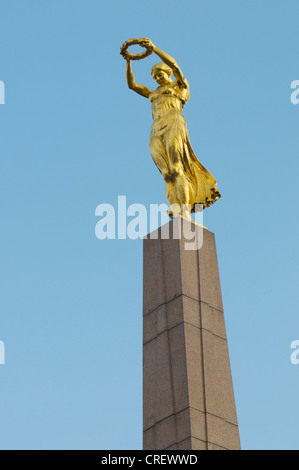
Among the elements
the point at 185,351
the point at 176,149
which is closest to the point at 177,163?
the point at 176,149

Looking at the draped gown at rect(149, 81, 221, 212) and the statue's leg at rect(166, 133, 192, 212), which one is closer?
the statue's leg at rect(166, 133, 192, 212)

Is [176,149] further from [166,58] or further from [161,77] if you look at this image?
[166,58]

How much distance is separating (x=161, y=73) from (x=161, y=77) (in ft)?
0.27

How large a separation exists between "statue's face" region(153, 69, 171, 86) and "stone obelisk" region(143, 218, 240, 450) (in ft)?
11.2

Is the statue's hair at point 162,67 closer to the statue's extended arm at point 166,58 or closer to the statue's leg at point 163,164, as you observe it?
the statue's extended arm at point 166,58

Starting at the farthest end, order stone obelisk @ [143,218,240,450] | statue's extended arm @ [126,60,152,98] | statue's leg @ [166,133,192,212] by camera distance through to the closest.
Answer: statue's extended arm @ [126,60,152,98] < statue's leg @ [166,133,192,212] < stone obelisk @ [143,218,240,450]

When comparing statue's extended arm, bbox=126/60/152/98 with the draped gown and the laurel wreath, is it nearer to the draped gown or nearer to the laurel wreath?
the laurel wreath

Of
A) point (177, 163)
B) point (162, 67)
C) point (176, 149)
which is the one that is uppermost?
point (162, 67)

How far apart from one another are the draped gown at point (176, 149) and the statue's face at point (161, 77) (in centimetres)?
15

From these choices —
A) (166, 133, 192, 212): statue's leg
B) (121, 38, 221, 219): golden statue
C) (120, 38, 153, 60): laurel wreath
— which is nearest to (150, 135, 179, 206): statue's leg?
(121, 38, 221, 219): golden statue

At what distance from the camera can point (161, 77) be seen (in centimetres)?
1992

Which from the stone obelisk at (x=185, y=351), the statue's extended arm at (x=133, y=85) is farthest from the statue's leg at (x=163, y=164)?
the statue's extended arm at (x=133, y=85)

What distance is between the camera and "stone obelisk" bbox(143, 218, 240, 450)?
15906mm
